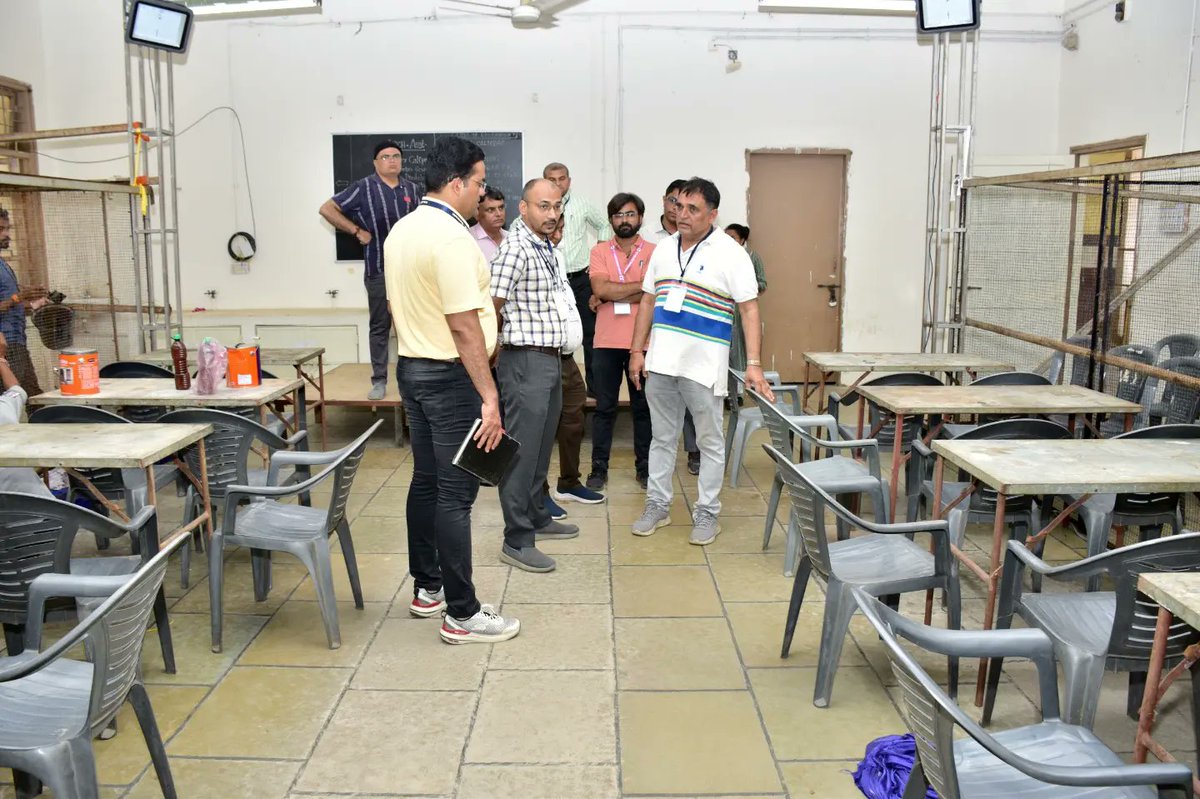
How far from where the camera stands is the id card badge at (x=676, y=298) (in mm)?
4016

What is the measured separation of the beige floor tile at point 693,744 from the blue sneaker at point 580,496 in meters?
2.07

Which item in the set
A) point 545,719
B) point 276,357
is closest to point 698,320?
point 545,719

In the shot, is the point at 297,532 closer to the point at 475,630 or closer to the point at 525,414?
the point at 475,630

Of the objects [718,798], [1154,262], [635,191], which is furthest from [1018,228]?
[718,798]

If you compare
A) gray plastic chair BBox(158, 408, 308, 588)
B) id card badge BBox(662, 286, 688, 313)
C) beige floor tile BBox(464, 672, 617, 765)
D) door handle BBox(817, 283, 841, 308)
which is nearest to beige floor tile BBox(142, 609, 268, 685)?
gray plastic chair BBox(158, 408, 308, 588)

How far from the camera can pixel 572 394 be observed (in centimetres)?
477

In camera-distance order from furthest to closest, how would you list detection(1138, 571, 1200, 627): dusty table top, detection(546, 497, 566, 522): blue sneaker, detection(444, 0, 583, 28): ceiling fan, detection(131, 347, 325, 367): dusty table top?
1. detection(444, 0, 583, 28): ceiling fan
2. detection(131, 347, 325, 367): dusty table top
3. detection(546, 497, 566, 522): blue sneaker
4. detection(1138, 571, 1200, 627): dusty table top

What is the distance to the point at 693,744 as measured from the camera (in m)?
2.60

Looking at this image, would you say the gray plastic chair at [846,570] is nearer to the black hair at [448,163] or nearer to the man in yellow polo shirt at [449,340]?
the man in yellow polo shirt at [449,340]

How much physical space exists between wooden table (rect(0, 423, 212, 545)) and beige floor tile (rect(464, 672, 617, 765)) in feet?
3.44

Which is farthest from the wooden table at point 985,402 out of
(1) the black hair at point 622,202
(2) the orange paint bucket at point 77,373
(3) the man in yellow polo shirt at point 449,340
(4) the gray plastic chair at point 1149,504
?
(2) the orange paint bucket at point 77,373

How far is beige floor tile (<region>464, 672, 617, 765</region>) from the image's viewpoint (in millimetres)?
2547

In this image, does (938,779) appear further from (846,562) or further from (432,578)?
(432,578)

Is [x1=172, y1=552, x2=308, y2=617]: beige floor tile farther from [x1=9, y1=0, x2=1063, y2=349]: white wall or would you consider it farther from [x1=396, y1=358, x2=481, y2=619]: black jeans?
[x1=9, y1=0, x2=1063, y2=349]: white wall
